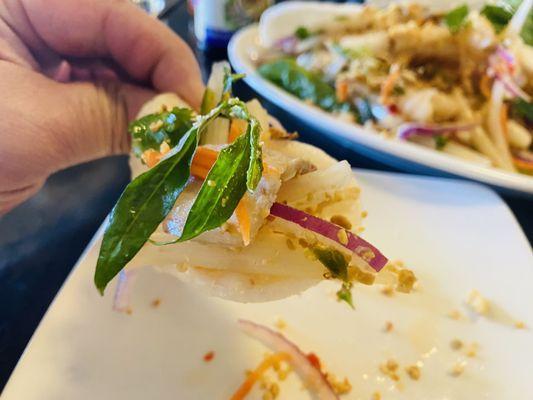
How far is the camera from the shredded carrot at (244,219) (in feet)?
2.31

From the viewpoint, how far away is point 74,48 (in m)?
1.12

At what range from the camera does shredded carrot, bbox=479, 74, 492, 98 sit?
1880 millimetres

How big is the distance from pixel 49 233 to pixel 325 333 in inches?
28.8

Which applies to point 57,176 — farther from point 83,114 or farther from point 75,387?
point 75,387

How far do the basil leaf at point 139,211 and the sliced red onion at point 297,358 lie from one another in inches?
16.3

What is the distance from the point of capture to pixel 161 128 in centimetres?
94

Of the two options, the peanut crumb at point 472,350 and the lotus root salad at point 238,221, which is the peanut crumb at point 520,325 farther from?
the lotus root salad at point 238,221

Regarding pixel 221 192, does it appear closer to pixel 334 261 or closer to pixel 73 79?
pixel 334 261

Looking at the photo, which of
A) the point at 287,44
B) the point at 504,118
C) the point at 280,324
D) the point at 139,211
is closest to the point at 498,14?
the point at 504,118

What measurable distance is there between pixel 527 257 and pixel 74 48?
3.59ft

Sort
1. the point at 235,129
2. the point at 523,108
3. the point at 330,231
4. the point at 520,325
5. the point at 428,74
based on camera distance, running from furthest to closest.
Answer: the point at 428,74, the point at 523,108, the point at 520,325, the point at 235,129, the point at 330,231

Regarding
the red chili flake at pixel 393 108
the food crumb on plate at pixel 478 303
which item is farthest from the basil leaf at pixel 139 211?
the red chili flake at pixel 393 108

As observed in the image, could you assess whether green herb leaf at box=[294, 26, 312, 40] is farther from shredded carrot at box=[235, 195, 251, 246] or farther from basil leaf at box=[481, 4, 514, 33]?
shredded carrot at box=[235, 195, 251, 246]

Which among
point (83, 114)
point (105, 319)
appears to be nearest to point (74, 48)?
point (83, 114)
